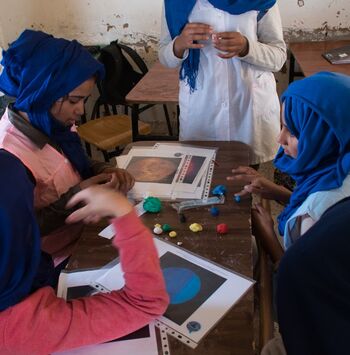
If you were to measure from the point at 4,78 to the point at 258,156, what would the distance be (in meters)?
1.11

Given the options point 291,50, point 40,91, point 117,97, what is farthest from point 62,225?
point 291,50

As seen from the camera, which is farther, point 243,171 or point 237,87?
point 237,87

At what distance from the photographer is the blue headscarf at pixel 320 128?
1.12m

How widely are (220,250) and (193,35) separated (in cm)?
89

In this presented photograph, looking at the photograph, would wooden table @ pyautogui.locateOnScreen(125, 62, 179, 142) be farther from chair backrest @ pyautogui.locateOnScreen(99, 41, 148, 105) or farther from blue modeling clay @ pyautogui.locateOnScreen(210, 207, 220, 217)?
blue modeling clay @ pyautogui.locateOnScreen(210, 207, 220, 217)

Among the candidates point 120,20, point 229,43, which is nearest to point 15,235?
point 229,43

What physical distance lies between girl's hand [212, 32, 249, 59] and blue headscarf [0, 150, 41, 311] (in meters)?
1.05

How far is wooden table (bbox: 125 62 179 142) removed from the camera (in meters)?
2.52

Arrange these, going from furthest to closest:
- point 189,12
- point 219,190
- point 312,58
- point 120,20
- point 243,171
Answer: point 120,20 → point 312,58 → point 189,12 → point 243,171 → point 219,190

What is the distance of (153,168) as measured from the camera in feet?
5.37

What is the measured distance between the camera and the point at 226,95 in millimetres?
1834

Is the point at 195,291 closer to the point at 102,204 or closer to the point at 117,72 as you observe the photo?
the point at 102,204

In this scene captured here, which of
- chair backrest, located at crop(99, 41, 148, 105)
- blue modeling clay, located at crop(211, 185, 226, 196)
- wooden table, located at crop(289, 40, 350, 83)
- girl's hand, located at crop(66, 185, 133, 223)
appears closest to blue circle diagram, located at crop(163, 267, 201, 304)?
girl's hand, located at crop(66, 185, 133, 223)

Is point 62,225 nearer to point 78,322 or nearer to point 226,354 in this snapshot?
point 78,322
